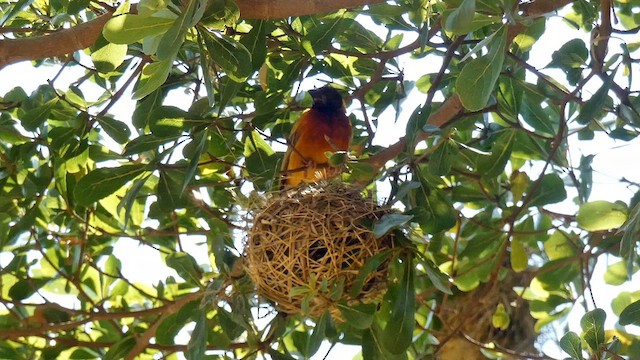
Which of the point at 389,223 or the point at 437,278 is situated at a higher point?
the point at 389,223

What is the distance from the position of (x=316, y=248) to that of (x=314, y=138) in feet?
4.08

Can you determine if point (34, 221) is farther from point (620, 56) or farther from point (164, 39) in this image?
point (620, 56)

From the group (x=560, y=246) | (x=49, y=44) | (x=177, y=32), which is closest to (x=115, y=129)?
(x=49, y=44)

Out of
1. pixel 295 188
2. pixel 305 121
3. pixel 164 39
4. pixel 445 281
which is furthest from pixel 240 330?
pixel 164 39

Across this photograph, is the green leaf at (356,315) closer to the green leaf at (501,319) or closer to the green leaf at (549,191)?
the green leaf at (549,191)

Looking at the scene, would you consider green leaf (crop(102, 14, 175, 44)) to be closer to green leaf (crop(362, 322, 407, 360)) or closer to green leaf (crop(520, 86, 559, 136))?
green leaf (crop(362, 322, 407, 360))

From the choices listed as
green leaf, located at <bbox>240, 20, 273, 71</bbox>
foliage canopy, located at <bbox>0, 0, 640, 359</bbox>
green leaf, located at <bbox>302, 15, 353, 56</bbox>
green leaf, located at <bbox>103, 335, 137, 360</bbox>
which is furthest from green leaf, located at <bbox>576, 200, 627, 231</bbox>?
green leaf, located at <bbox>103, 335, 137, 360</bbox>

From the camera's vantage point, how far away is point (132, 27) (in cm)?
221

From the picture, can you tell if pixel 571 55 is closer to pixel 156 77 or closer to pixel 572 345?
pixel 572 345

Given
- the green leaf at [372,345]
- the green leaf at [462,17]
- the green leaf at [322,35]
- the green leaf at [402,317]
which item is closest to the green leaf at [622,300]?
the green leaf at [372,345]

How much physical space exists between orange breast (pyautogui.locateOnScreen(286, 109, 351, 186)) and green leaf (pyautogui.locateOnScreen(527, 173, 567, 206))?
743mm

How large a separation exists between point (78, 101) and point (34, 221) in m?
0.72

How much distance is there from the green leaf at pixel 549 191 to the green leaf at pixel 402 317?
84 centimetres

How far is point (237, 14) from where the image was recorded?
2.53m
